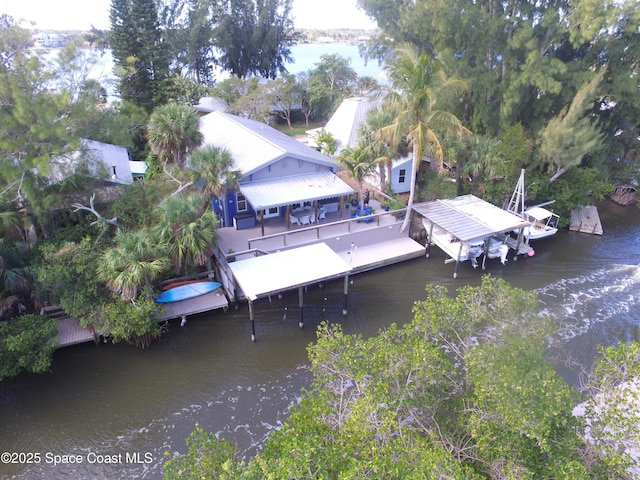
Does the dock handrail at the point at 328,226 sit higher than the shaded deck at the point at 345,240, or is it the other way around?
the dock handrail at the point at 328,226

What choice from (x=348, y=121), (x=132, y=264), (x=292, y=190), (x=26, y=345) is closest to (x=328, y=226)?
(x=292, y=190)

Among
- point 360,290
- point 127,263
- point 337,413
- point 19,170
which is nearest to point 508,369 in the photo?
point 337,413

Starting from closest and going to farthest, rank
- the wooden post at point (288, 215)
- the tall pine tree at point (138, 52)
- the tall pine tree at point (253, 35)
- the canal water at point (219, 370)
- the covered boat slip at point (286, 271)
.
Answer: the canal water at point (219, 370), the covered boat slip at point (286, 271), the wooden post at point (288, 215), the tall pine tree at point (138, 52), the tall pine tree at point (253, 35)

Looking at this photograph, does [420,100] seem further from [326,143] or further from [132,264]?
[132,264]

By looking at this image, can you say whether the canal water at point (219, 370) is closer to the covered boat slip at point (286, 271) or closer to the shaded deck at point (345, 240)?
the shaded deck at point (345, 240)

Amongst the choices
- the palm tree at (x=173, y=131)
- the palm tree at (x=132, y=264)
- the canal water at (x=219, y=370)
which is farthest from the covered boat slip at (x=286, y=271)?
the palm tree at (x=173, y=131)

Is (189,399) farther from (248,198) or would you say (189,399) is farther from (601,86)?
(601,86)

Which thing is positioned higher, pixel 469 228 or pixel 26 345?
pixel 469 228

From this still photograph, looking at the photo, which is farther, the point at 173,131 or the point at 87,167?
the point at 173,131
